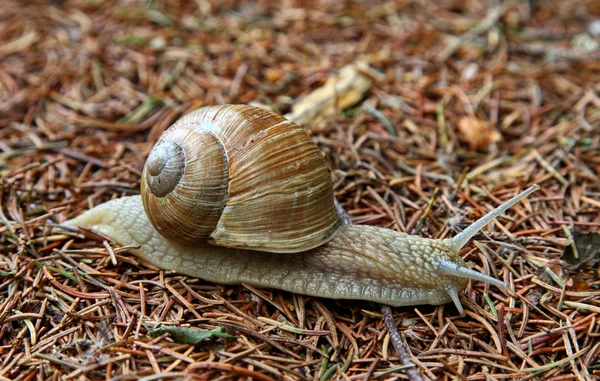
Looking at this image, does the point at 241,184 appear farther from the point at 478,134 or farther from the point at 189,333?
the point at 478,134

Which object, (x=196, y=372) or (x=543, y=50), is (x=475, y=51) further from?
(x=196, y=372)

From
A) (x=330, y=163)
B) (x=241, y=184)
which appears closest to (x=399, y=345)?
(x=241, y=184)

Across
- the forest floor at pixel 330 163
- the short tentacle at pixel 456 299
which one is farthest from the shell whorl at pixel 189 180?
the short tentacle at pixel 456 299

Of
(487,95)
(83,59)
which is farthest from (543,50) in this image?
(83,59)

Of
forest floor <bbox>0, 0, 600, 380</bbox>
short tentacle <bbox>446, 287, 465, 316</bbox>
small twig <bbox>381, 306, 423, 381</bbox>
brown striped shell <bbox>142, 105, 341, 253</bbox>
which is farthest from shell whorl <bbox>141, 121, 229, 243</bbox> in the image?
short tentacle <bbox>446, 287, 465, 316</bbox>

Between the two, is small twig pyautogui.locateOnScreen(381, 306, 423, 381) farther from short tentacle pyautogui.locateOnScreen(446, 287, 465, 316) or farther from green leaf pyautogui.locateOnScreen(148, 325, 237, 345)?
green leaf pyautogui.locateOnScreen(148, 325, 237, 345)
